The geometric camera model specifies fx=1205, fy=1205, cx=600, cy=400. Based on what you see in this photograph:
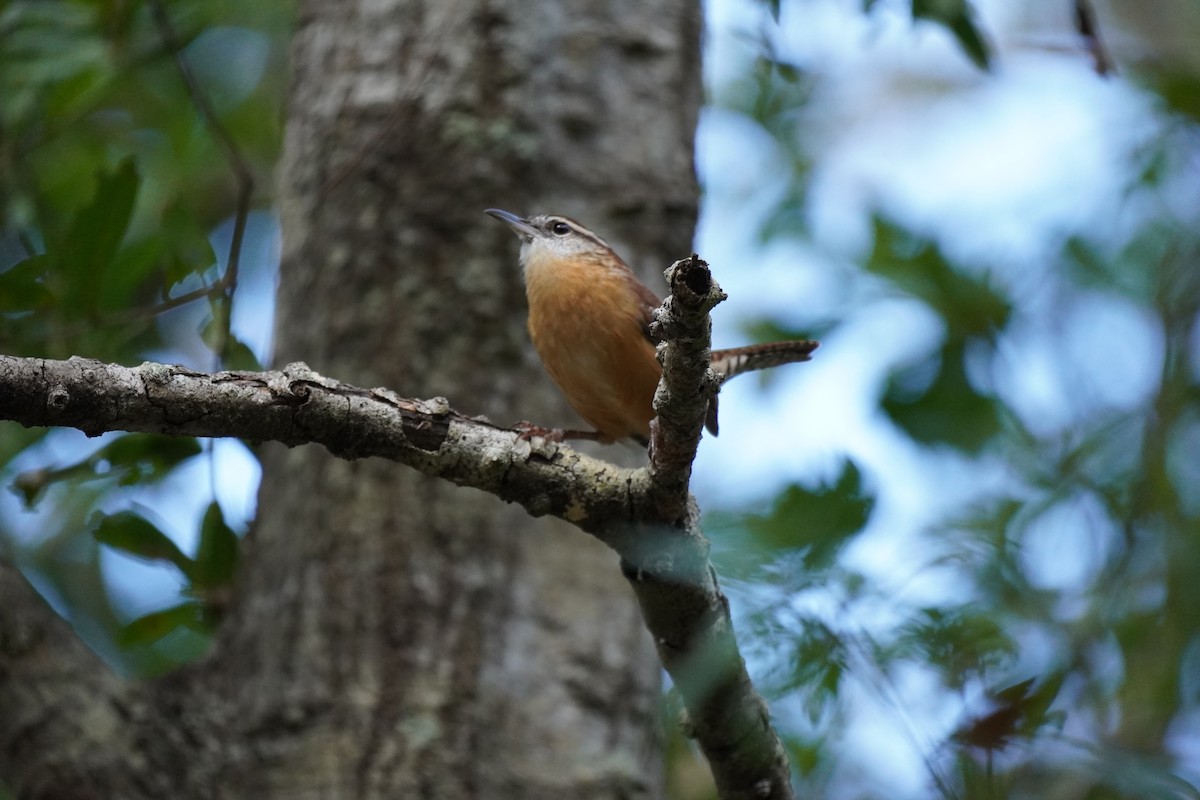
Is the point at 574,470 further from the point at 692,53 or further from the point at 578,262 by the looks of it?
the point at 692,53

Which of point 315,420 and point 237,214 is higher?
point 315,420

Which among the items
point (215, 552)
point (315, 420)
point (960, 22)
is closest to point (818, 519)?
point (315, 420)

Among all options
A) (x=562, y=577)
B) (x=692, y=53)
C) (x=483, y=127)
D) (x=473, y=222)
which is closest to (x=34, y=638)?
(x=562, y=577)

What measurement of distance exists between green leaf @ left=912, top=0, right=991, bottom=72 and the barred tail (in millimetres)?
1207

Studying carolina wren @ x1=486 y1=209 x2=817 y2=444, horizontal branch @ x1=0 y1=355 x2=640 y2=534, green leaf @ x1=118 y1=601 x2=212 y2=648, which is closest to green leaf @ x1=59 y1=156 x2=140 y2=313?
green leaf @ x1=118 y1=601 x2=212 y2=648

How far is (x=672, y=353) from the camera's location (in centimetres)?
245

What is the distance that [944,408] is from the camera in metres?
5.48

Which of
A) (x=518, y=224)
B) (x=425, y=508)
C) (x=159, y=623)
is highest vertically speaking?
(x=518, y=224)

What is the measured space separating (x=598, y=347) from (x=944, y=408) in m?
2.17

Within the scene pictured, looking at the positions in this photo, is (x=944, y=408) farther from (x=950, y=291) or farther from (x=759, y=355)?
(x=759, y=355)

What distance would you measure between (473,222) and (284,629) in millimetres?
1651

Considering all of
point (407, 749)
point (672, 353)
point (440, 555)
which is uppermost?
point (672, 353)

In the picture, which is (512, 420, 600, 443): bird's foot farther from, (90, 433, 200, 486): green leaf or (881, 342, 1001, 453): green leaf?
(881, 342, 1001, 453): green leaf

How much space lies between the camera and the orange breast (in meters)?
4.00
